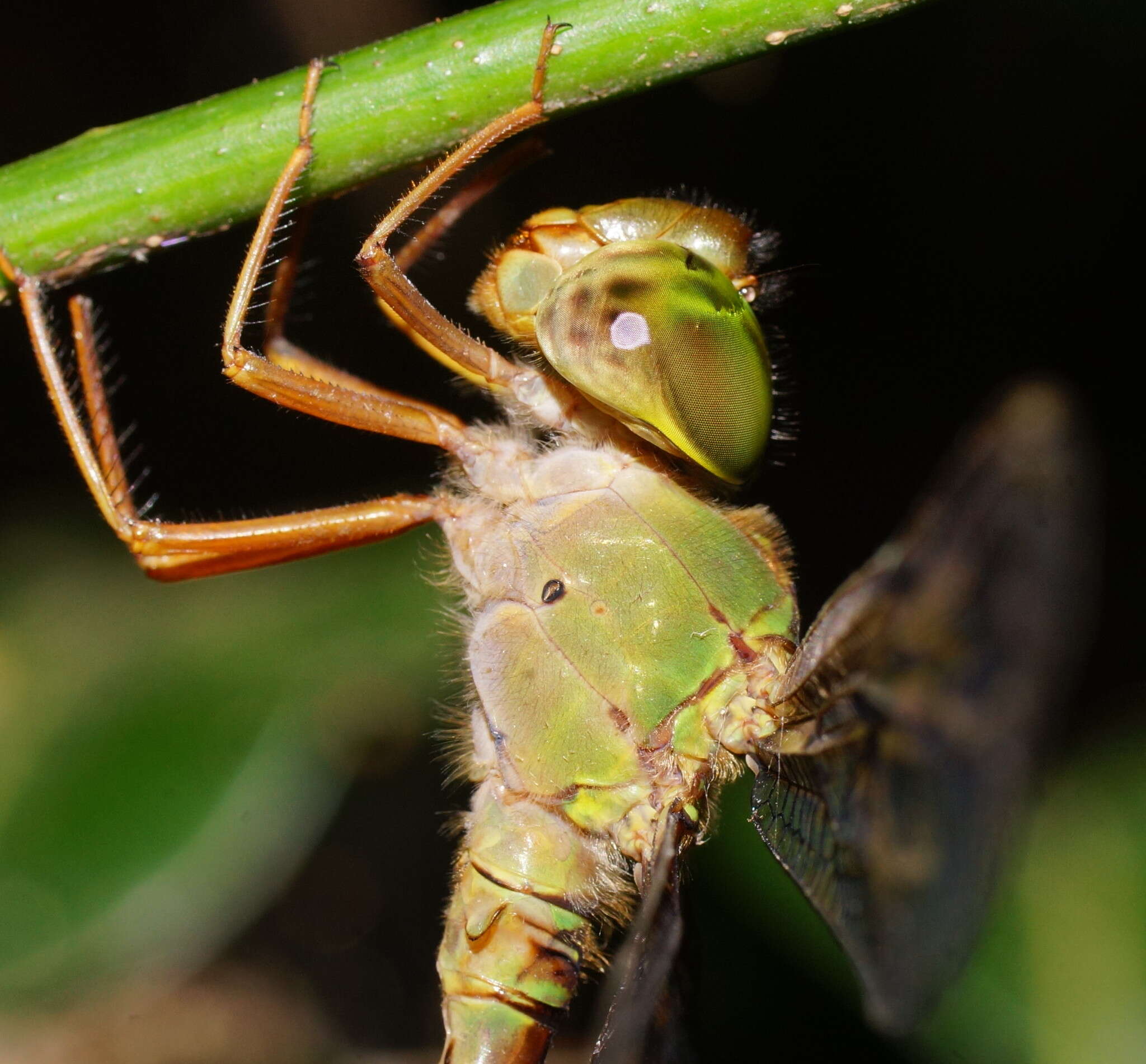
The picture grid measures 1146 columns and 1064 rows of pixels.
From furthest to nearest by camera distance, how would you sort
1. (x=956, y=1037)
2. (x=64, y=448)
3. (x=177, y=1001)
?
(x=177, y=1001), (x=64, y=448), (x=956, y=1037)

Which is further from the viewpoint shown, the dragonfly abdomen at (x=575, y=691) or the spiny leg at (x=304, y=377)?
the dragonfly abdomen at (x=575, y=691)

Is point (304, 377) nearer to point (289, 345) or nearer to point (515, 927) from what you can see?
point (289, 345)

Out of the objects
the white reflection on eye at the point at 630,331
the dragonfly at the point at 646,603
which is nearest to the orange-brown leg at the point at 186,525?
the dragonfly at the point at 646,603

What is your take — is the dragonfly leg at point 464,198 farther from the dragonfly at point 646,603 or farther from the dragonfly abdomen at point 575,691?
the dragonfly abdomen at point 575,691

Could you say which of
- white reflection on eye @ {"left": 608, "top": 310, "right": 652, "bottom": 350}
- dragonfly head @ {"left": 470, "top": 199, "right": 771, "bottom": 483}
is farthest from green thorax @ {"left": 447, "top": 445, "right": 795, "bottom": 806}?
white reflection on eye @ {"left": 608, "top": 310, "right": 652, "bottom": 350}

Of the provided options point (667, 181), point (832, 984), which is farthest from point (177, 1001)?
point (667, 181)

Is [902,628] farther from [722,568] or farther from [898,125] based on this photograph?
[898,125]
